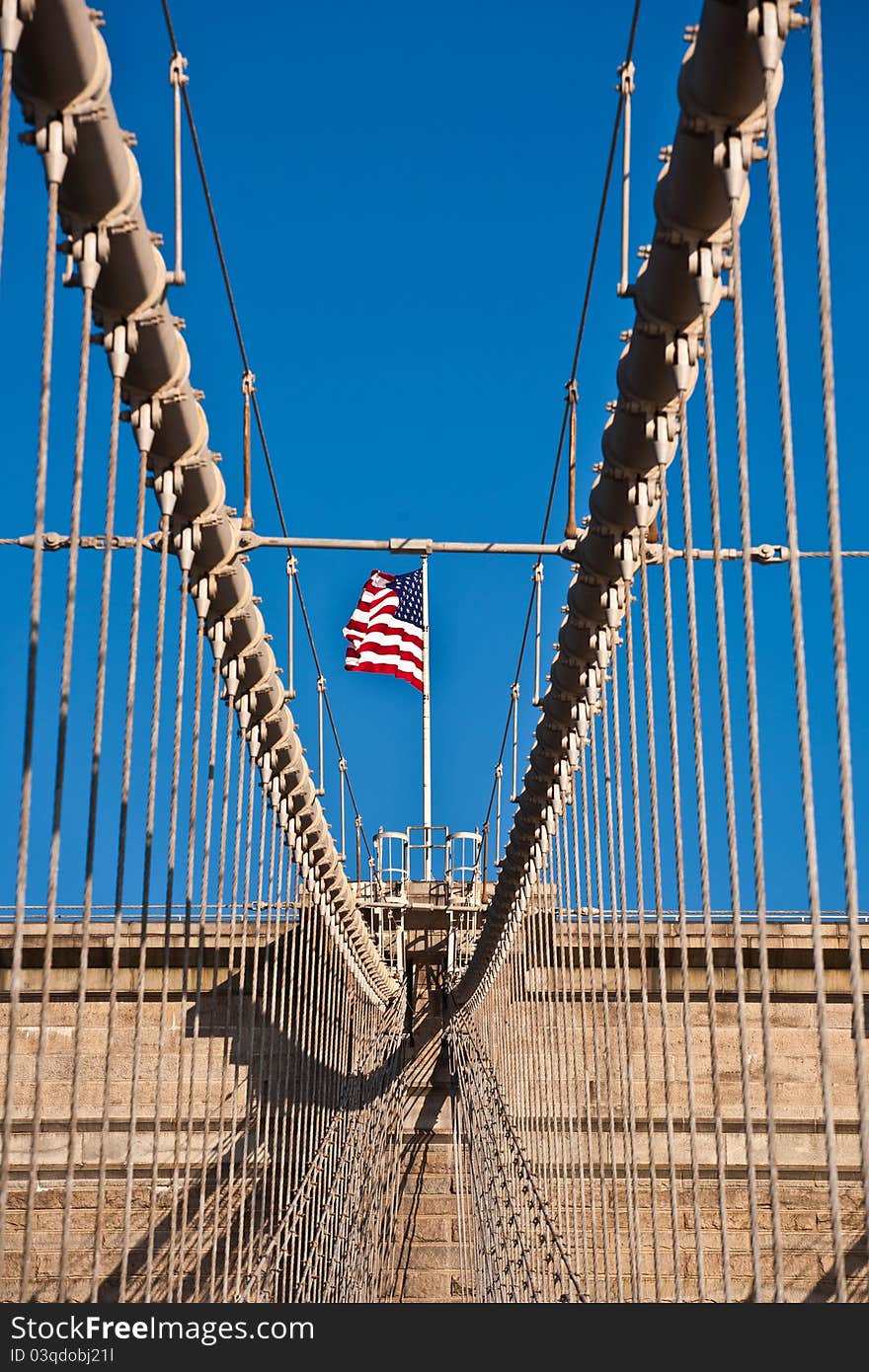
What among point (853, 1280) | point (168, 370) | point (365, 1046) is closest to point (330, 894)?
point (365, 1046)

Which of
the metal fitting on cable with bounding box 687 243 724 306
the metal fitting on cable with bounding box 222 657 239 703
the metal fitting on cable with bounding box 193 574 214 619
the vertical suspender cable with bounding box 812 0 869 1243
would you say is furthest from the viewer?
the metal fitting on cable with bounding box 222 657 239 703

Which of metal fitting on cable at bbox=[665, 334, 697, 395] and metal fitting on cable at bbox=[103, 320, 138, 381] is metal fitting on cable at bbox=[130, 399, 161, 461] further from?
metal fitting on cable at bbox=[665, 334, 697, 395]

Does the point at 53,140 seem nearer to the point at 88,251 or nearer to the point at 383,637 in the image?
the point at 88,251

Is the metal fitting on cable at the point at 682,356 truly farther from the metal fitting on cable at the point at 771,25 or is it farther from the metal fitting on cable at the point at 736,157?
the metal fitting on cable at the point at 771,25

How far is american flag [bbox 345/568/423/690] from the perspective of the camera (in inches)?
670

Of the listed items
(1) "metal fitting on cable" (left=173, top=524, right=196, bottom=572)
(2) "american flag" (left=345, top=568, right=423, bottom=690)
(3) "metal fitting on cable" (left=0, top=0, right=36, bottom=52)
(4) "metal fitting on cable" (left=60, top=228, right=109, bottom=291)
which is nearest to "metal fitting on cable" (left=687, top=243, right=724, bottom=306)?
(4) "metal fitting on cable" (left=60, top=228, right=109, bottom=291)

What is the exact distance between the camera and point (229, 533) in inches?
233

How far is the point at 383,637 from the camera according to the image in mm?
17188

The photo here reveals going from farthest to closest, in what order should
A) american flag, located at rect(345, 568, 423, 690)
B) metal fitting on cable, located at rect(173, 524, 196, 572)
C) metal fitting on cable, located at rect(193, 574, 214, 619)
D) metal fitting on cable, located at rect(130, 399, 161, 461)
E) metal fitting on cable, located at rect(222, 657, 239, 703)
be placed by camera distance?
american flag, located at rect(345, 568, 423, 690)
metal fitting on cable, located at rect(222, 657, 239, 703)
metal fitting on cable, located at rect(193, 574, 214, 619)
metal fitting on cable, located at rect(173, 524, 196, 572)
metal fitting on cable, located at rect(130, 399, 161, 461)

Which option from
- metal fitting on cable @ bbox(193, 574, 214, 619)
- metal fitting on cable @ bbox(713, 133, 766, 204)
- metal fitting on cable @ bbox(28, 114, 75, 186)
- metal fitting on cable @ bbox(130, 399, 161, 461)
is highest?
metal fitting on cable @ bbox(28, 114, 75, 186)

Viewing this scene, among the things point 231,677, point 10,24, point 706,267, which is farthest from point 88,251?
point 231,677
